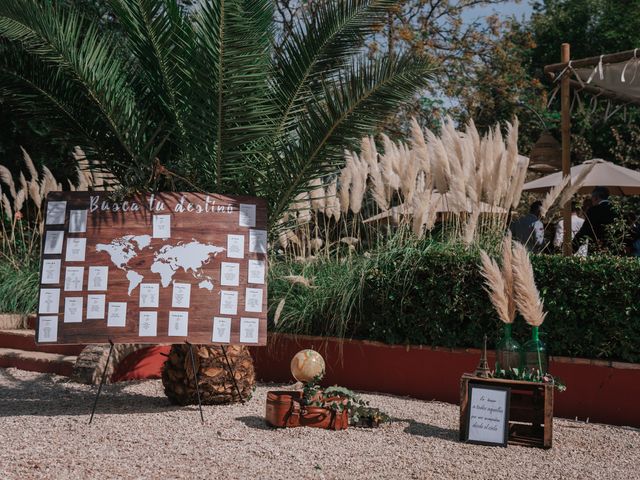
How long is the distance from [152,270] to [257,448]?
154 cm

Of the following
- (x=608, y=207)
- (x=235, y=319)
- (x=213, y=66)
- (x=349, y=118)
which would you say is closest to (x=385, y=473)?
(x=235, y=319)

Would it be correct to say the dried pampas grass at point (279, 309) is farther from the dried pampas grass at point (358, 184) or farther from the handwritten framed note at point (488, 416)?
the handwritten framed note at point (488, 416)

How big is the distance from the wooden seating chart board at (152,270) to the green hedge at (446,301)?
1204mm

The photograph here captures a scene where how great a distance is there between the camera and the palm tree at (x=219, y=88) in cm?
526

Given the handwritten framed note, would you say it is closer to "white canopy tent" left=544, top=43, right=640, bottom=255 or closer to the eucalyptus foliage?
the eucalyptus foliage

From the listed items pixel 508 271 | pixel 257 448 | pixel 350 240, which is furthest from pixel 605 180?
pixel 257 448

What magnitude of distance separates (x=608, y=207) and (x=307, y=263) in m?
3.17

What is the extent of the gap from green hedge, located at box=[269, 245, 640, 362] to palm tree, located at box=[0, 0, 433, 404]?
927 millimetres

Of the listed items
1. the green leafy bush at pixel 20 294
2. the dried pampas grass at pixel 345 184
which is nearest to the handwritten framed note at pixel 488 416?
the dried pampas grass at pixel 345 184

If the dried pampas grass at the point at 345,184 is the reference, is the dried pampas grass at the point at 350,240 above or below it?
below

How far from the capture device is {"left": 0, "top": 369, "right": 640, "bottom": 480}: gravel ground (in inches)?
152

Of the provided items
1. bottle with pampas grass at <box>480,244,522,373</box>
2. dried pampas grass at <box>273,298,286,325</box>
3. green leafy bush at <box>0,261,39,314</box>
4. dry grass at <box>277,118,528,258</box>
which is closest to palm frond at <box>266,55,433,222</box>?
dry grass at <box>277,118,528,258</box>

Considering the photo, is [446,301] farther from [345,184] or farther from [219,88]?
[219,88]

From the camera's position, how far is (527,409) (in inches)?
182
